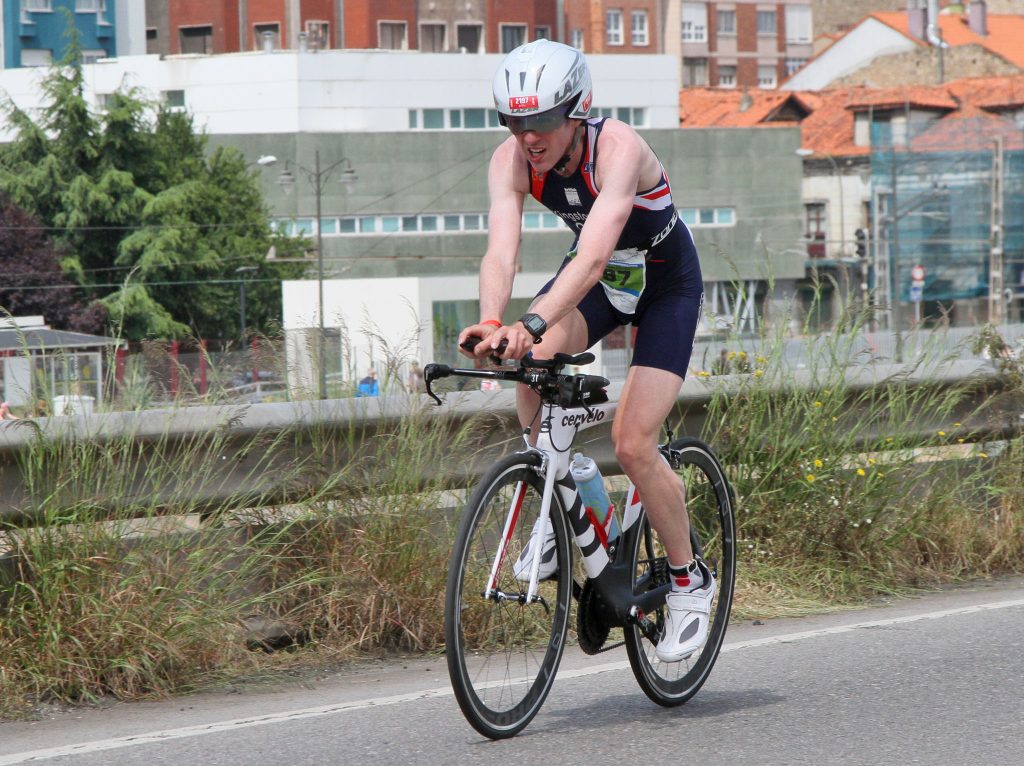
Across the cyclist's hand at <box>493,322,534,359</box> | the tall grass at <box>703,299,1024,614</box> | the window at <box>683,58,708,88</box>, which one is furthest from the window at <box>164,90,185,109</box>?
the cyclist's hand at <box>493,322,534,359</box>

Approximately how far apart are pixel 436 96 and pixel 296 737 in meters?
81.8

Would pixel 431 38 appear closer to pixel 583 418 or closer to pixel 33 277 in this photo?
pixel 33 277

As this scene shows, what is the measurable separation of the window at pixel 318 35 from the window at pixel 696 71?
3399 centimetres

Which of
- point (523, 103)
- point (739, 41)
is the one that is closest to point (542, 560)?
point (523, 103)

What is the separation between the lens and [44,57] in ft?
276

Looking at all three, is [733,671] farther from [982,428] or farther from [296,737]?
[982,428]

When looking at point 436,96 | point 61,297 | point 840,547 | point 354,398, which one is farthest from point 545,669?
point 436,96

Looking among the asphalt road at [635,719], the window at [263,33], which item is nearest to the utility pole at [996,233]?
the window at [263,33]

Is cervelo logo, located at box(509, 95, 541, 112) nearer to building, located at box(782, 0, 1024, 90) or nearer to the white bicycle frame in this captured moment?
the white bicycle frame

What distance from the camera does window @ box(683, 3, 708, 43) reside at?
11712 centimetres

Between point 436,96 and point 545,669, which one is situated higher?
point 436,96

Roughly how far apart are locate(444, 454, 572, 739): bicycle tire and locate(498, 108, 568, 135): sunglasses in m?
0.90

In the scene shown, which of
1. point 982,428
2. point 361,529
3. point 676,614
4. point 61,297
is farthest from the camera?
point 61,297

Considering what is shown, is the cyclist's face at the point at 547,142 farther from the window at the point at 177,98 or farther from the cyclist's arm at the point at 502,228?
the window at the point at 177,98
